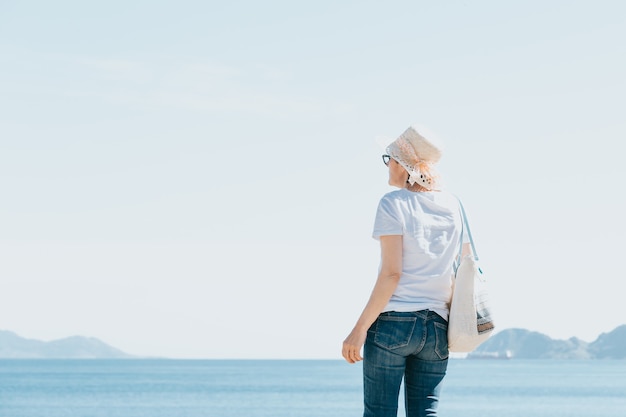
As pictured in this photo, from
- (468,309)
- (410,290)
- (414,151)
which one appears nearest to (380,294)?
(410,290)

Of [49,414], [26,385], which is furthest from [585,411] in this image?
[26,385]

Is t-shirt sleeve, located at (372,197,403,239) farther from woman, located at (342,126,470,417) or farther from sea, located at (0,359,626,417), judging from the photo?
sea, located at (0,359,626,417)

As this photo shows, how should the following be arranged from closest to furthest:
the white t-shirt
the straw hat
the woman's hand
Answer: the woman's hand < the white t-shirt < the straw hat

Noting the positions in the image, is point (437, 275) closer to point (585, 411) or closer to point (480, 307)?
point (480, 307)

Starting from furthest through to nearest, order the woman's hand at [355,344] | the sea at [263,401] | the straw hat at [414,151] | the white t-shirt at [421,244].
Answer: the sea at [263,401] < the straw hat at [414,151] < the white t-shirt at [421,244] < the woman's hand at [355,344]

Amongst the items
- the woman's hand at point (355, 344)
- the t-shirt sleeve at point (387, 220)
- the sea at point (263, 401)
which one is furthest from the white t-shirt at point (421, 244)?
the sea at point (263, 401)

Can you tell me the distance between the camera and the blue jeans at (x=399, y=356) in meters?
4.37

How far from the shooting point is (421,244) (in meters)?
4.46

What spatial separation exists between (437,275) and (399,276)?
187 millimetres

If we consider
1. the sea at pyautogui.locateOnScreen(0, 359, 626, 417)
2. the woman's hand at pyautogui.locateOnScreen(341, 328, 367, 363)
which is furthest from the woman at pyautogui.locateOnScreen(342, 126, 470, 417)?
the sea at pyautogui.locateOnScreen(0, 359, 626, 417)

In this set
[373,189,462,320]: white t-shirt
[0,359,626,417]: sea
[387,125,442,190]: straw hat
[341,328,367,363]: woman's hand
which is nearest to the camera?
[341,328,367,363]: woman's hand

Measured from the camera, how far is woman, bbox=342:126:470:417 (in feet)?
14.3

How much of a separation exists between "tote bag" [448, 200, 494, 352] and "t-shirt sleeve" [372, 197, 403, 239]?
0.34m

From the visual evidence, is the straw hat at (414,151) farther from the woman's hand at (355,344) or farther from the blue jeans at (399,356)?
the woman's hand at (355,344)
